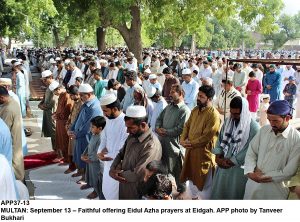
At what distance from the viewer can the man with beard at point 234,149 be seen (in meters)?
3.87

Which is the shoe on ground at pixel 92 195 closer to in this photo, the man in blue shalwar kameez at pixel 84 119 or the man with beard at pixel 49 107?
the man in blue shalwar kameez at pixel 84 119

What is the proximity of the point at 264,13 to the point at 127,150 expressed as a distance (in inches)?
500

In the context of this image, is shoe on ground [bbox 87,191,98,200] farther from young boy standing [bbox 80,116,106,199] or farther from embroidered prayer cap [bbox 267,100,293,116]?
embroidered prayer cap [bbox 267,100,293,116]

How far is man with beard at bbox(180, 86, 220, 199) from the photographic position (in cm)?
438

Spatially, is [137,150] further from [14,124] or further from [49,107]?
[49,107]

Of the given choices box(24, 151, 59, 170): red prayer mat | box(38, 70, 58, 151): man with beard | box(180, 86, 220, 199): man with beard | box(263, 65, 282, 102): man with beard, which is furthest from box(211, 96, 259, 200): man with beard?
box(263, 65, 282, 102): man with beard

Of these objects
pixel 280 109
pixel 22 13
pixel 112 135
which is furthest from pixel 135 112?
pixel 22 13

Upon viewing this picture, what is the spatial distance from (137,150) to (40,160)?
3428mm

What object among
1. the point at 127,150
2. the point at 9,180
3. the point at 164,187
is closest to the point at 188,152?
the point at 127,150

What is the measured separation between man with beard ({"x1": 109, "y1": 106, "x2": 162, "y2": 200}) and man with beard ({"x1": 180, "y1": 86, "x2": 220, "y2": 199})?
0.89m

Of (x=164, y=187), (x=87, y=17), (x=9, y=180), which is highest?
(x=87, y=17)

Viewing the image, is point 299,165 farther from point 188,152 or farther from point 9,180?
point 9,180

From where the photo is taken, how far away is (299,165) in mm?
3270

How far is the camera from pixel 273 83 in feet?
33.4
